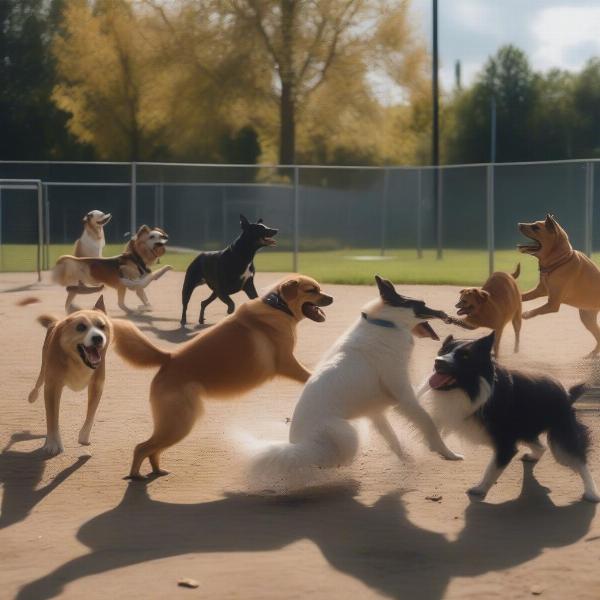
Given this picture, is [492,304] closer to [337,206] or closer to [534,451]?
[534,451]

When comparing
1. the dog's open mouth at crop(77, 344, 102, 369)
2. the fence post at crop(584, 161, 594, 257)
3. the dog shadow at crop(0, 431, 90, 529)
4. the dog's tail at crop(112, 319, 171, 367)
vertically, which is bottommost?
the dog shadow at crop(0, 431, 90, 529)

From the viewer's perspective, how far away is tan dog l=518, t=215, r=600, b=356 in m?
11.9

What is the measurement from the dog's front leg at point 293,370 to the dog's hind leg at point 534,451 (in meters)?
1.37

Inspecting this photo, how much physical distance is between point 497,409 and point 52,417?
278 cm

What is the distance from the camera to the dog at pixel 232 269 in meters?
14.6

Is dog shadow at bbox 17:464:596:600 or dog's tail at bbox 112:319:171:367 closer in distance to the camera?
dog shadow at bbox 17:464:596:600

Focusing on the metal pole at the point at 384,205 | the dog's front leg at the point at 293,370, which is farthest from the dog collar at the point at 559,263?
the metal pole at the point at 384,205

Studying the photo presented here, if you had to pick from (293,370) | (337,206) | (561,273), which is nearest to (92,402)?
(293,370)

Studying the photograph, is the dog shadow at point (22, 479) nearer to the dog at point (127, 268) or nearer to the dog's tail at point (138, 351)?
the dog's tail at point (138, 351)

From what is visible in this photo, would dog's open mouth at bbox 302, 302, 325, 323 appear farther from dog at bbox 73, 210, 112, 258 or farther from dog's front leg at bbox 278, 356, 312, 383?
dog at bbox 73, 210, 112, 258

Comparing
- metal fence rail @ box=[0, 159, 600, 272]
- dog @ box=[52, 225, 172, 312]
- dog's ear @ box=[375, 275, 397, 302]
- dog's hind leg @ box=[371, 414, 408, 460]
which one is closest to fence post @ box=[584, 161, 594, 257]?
metal fence rail @ box=[0, 159, 600, 272]

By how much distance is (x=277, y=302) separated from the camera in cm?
726

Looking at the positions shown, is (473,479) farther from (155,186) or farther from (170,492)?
(155,186)

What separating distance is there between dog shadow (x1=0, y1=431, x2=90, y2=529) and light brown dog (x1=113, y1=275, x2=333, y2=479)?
20.5 inches
